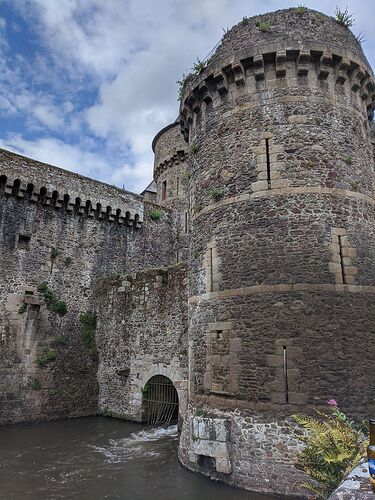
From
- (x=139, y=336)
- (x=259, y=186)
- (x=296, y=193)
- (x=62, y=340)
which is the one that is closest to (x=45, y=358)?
(x=62, y=340)

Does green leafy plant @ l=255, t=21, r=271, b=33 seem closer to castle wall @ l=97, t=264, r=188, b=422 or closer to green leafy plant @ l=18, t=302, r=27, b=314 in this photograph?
castle wall @ l=97, t=264, r=188, b=422

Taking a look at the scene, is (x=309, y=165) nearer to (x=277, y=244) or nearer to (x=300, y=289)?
(x=277, y=244)

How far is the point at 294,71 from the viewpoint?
8102 millimetres

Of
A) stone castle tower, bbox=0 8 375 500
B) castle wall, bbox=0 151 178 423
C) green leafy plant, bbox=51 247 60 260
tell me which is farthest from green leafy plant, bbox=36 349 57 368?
stone castle tower, bbox=0 8 375 500

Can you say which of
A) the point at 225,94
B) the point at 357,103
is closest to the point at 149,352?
the point at 225,94

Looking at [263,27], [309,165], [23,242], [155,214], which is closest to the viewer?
[309,165]

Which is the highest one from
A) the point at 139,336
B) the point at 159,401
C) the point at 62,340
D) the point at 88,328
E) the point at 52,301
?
the point at 52,301

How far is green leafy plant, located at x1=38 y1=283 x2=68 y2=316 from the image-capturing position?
13.5 meters

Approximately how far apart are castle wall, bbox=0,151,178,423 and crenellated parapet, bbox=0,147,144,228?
34mm

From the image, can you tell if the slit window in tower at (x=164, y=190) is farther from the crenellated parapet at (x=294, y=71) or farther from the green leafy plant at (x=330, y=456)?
the green leafy plant at (x=330, y=456)

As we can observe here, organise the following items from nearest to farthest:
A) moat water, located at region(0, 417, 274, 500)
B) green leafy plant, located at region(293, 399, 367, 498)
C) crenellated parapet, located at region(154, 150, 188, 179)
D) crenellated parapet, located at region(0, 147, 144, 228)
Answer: green leafy plant, located at region(293, 399, 367, 498)
moat water, located at region(0, 417, 274, 500)
crenellated parapet, located at region(0, 147, 144, 228)
crenellated parapet, located at region(154, 150, 188, 179)

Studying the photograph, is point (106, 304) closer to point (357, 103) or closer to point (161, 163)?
point (161, 163)

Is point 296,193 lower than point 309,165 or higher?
lower

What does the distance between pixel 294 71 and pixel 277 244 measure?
370 cm
